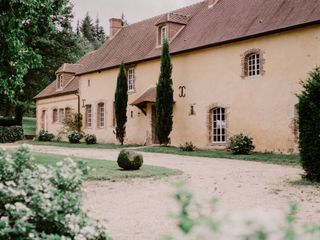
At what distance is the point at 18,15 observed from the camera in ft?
41.8

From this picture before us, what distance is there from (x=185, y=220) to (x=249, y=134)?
18.7 m

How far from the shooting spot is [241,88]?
68.4 ft

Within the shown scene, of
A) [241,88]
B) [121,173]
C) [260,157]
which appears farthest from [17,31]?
[241,88]

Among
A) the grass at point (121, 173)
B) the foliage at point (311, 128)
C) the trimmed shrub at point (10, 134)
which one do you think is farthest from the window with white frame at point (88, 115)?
the foliage at point (311, 128)

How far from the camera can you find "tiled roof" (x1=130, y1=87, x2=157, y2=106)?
81.7ft

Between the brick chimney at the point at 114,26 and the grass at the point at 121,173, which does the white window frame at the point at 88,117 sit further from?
the grass at the point at 121,173

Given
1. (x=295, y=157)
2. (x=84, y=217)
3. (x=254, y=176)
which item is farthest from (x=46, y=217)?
(x=295, y=157)

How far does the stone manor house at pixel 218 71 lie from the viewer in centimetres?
1889

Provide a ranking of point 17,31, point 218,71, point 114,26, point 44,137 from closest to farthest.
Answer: point 17,31, point 218,71, point 44,137, point 114,26

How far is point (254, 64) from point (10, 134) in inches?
690

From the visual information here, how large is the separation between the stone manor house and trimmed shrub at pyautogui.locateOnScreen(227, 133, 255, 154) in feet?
2.45

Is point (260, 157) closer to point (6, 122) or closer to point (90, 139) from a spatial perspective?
point (90, 139)

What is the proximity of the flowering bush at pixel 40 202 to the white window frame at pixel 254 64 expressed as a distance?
54.9 feet

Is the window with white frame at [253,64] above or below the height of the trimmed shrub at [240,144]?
above
